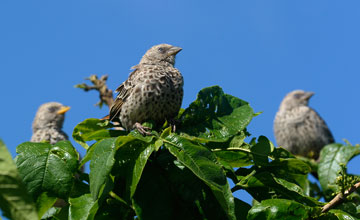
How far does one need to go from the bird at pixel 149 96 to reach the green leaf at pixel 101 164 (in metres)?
1.02

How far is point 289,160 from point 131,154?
3.41ft

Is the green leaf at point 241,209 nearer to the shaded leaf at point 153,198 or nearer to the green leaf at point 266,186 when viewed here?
the green leaf at point 266,186

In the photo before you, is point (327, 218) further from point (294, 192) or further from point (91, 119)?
point (91, 119)

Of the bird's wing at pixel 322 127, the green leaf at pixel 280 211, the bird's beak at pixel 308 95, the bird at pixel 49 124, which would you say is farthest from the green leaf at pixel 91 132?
the bird's beak at pixel 308 95

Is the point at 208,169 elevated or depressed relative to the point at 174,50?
depressed

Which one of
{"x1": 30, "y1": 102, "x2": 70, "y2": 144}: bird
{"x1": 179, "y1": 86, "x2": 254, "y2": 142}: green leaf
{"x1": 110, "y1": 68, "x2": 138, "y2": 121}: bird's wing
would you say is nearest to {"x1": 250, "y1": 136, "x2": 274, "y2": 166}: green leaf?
{"x1": 179, "y1": 86, "x2": 254, "y2": 142}: green leaf

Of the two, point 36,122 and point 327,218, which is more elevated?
point 36,122

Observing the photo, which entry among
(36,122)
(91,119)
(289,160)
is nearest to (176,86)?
(91,119)

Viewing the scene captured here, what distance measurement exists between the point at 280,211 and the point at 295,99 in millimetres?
8700

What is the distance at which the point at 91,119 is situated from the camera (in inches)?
122

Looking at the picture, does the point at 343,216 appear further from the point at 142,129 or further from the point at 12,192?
the point at 12,192

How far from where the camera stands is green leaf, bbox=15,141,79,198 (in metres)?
2.36

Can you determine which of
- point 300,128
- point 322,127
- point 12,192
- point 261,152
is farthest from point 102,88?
point 322,127

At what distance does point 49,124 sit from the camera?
8.21 m
